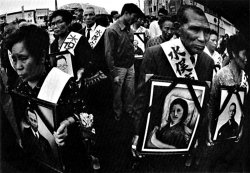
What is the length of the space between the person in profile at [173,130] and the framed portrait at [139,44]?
0.43 meters

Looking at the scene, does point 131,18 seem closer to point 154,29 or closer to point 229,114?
point 154,29

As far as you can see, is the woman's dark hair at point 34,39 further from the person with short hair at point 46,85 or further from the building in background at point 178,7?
the building in background at point 178,7

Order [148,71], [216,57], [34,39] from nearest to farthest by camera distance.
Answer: [34,39], [148,71], [216,57]

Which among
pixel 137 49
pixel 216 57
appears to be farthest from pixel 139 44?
pixel 216 57

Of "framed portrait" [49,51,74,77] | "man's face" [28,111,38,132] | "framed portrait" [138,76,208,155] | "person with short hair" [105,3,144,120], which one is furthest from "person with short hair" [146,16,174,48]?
"man's face" [28,111,38,132]

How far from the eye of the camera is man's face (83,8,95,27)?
3779 millimetres

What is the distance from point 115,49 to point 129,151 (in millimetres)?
765

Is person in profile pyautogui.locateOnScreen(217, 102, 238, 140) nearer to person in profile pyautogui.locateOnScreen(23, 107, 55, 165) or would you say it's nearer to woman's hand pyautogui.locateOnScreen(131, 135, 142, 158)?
woman's hand pyautogui.locateOnScreen(131, 135, 142, 158)

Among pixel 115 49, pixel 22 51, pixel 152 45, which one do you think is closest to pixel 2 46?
pixel 22 51

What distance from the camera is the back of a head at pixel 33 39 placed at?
3693mm

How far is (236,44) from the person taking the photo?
4.14 metres

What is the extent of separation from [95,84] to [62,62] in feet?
0.93

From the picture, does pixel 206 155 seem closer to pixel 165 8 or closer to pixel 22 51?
pixel 165 8

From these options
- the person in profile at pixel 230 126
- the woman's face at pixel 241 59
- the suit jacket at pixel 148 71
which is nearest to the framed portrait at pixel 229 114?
the person in profile at pixel 230 126
